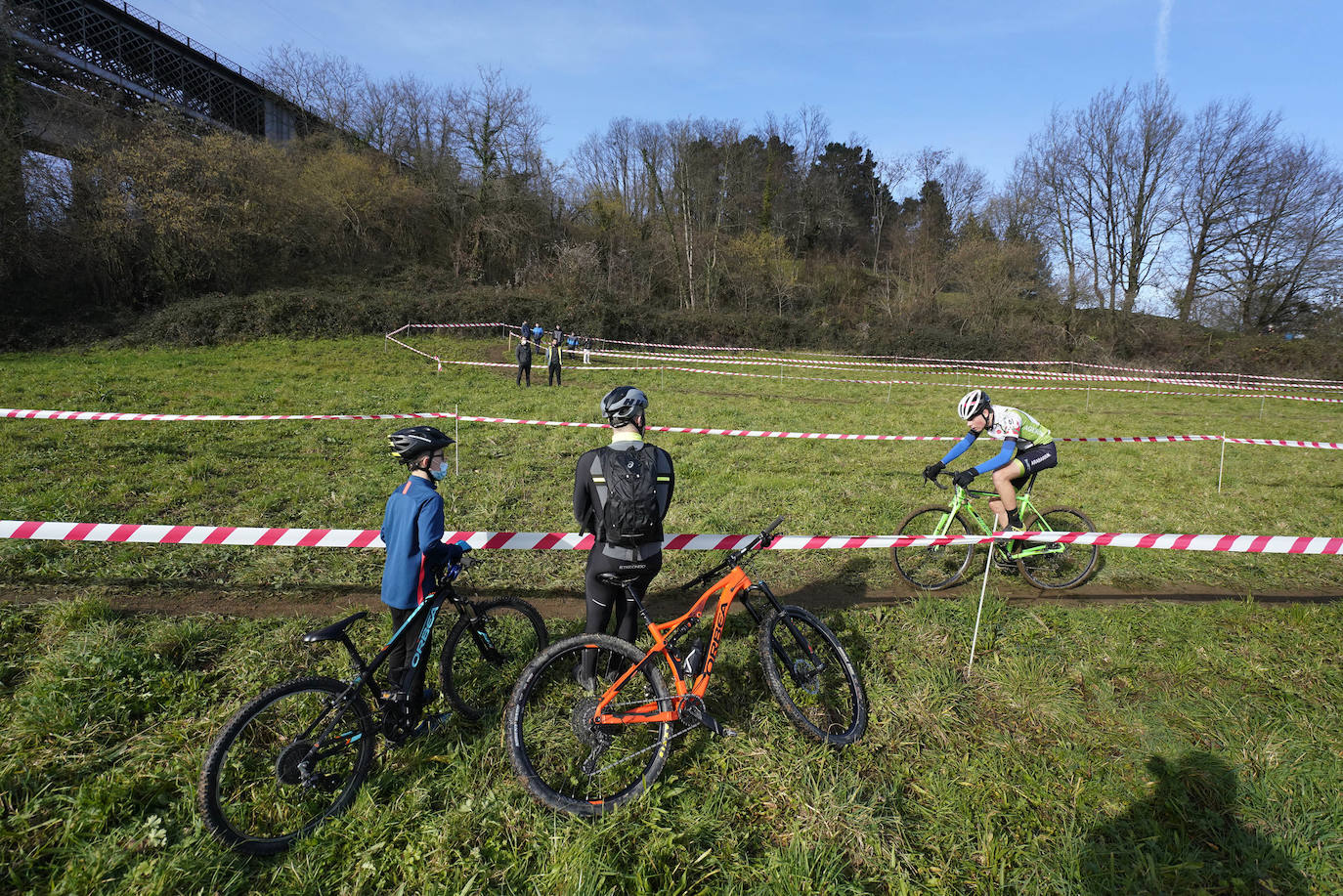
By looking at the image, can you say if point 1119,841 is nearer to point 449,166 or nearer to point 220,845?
point 220,845

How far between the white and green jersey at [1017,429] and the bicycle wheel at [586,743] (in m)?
4.62

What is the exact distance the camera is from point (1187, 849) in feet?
9.84

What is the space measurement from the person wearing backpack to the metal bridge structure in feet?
103

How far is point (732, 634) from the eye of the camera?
4.85 metres

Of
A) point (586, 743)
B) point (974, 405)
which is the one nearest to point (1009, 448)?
point (974, 405)

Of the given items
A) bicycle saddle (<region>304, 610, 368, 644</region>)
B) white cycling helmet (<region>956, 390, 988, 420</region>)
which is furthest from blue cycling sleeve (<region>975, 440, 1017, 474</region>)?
bicycle saddle (<region>304, 610, 368, 644</region>)

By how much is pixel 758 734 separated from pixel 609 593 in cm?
127

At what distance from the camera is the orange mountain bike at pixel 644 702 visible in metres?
3.09

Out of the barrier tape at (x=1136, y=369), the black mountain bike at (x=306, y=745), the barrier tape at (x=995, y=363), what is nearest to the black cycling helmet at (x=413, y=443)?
the black mountain bike at (x=306, y=745)

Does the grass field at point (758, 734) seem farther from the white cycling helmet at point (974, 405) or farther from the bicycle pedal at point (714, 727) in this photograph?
the white cycling helmet at point (974, 405)

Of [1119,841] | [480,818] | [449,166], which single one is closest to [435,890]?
[480,818]

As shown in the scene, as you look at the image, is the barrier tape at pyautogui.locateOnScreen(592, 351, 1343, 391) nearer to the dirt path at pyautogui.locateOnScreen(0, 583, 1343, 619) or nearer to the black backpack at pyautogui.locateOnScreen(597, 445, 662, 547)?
the dirt path at pyautogui.locateOnScreen(0, 583, 1343, 619)

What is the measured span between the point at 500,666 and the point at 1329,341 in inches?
1840

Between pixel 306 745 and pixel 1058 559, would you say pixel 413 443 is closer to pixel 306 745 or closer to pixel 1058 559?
pixel 306 745
